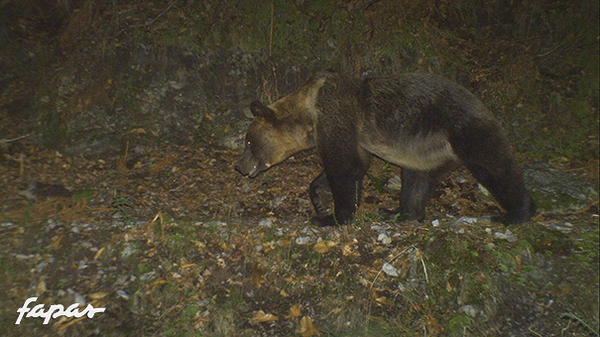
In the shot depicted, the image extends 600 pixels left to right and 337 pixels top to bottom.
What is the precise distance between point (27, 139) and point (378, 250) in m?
4.23

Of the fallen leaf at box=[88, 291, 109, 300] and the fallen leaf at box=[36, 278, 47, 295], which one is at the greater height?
the fallen leaf at box=[36, 278, 47, 295]

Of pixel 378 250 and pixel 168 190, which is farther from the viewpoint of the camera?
pixel 168 190

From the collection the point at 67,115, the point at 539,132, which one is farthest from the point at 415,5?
the point at 67,115

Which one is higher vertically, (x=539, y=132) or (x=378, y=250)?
(x=539, y=132)

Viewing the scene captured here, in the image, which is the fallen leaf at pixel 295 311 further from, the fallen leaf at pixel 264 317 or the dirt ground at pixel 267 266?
the fallen leaf at pixel 264 317

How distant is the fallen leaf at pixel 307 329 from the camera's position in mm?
3996

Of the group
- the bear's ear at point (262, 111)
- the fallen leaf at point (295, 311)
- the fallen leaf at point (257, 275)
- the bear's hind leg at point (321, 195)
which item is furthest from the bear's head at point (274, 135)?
the fallen leaf at point (295, 311)

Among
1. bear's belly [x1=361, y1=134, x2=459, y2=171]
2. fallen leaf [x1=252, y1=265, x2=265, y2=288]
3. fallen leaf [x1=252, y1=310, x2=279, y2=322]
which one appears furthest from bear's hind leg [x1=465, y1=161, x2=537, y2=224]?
fallen leaf [x1=252, y1=310, x2=279, y2=322]

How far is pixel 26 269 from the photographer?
418cm

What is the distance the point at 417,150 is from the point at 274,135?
5.29 feet

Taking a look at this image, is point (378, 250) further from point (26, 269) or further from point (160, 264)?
point (26, 269)

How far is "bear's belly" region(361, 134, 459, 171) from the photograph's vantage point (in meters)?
4.89

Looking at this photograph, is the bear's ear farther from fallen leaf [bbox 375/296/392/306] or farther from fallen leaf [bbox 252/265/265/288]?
fallen leaf [bbox 375/296/392/306]

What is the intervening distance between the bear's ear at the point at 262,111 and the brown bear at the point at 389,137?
11 millimetres
